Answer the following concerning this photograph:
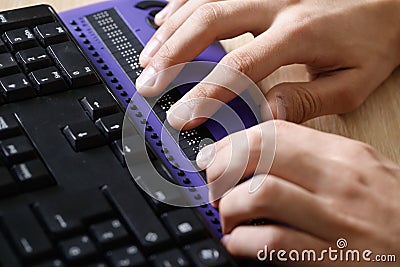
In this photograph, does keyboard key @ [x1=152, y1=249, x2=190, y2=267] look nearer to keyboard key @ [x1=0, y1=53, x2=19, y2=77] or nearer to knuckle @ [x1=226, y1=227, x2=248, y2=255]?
knuckle @ [x1=226, y1=227, x2=248, y2=255]

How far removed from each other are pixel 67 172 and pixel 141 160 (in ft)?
0.20

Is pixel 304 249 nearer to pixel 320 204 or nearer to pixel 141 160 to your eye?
pixel 320 204

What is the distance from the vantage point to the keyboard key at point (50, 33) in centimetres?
70

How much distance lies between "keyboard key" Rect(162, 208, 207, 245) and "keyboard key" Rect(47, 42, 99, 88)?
0.59ft

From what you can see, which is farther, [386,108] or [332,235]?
[386,108]

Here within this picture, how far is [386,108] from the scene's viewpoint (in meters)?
0.76

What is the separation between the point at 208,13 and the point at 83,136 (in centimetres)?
24

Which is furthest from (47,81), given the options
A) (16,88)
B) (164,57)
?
(164,57)

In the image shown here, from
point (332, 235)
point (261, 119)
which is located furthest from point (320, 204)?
point (261, 119)

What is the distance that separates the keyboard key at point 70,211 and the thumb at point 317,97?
0.69 ft

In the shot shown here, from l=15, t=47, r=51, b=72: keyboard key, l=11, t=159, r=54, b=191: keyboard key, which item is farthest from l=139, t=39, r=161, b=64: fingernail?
l=11, t=159, r=54, b=191: keyboard key

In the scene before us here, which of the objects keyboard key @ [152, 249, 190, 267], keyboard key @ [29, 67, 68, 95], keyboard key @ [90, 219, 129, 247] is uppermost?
keyboard key @ [29, 67, 68, 95]

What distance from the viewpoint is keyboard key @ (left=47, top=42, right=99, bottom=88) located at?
0.66m

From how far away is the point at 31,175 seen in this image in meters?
0.56
